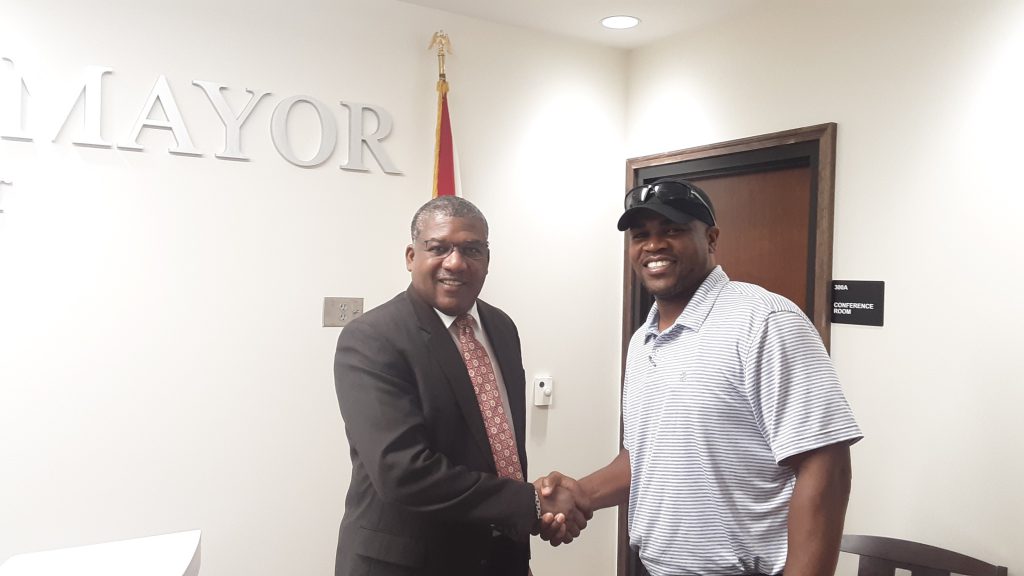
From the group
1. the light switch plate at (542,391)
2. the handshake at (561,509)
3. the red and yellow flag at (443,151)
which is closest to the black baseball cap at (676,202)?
the handshake at (561,509)

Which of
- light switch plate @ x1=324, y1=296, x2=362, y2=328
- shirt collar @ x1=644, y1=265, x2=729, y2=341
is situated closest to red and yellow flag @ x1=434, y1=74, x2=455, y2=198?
light switch plate @ x1=324, y1=296, x2=362, y2=328

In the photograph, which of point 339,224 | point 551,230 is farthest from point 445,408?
point 551,230

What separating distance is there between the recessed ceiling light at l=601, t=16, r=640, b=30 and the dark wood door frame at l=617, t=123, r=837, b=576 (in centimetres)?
58

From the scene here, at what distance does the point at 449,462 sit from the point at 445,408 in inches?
4.9

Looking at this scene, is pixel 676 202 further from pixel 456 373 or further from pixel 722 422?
pixel 456 373

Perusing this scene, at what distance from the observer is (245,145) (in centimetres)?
280

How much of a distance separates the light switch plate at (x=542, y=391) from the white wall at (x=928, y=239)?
1267 mm

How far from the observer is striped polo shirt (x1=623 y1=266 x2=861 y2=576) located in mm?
1437

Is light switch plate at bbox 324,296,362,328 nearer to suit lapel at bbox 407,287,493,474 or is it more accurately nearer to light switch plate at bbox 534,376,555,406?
light switch plate at bbox 534,376,555,406

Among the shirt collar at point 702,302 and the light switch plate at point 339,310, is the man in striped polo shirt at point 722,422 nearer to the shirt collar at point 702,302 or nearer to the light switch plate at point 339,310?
the shirt collar at point 702,302

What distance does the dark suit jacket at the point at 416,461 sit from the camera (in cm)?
174

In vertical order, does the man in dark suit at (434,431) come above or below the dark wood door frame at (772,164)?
below

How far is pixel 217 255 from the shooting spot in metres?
2.76

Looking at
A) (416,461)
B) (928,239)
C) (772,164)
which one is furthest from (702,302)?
(772,164)
